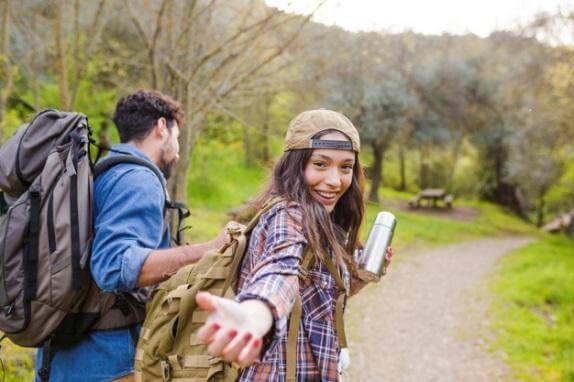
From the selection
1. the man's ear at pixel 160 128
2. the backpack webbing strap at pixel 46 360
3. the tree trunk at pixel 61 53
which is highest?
the tree trunk at pixel 61 53

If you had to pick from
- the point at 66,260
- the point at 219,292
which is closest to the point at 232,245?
the point at 219,292

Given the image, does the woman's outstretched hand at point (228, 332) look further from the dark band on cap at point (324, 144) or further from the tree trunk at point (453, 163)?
the tree trunk at point (453, 163)

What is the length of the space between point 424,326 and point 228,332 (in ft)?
23.7

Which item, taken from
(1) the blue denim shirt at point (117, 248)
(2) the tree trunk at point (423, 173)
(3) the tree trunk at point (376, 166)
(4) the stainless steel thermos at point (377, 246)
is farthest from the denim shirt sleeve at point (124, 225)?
(2) the tree trunk at point (423, 173)

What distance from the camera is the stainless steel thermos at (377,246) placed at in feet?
7.47

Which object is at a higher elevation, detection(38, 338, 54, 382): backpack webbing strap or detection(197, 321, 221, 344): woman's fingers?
detection(197, 321, 221, 344): woman's fingers

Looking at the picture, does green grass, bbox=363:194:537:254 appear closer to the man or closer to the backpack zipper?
the man

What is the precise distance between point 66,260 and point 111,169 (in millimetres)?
411

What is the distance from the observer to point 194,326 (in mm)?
1806

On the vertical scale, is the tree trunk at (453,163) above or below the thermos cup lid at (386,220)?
below

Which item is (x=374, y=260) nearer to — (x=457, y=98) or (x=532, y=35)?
(x=532, y=35)

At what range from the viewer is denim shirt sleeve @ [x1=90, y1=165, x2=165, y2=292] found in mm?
1787

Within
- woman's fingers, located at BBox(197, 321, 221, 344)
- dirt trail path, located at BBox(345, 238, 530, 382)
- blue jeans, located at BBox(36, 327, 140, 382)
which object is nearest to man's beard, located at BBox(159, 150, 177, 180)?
blue jeans, located at BBox(36, 327, 140, 382)

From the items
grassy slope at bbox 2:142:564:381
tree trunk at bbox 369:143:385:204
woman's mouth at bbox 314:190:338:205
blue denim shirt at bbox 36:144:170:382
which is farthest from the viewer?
tree trunk at bbox 369:143:385:204
